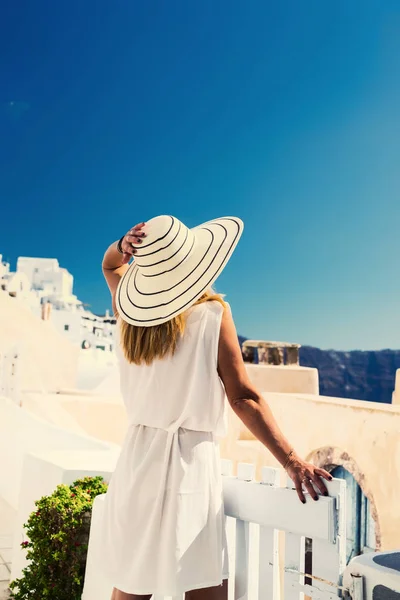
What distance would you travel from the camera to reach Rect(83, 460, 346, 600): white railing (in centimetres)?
160

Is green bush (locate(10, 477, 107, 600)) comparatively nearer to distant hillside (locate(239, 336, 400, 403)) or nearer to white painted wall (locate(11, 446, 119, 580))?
white painted wall (locate(11, 446, 119, 580))

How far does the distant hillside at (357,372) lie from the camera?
51.5 meters

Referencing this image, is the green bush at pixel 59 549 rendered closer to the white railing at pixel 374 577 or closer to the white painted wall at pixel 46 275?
the white railing at pixel 374 577

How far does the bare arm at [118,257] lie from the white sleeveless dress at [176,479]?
0.31 m

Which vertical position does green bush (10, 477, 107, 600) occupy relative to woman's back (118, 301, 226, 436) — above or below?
below

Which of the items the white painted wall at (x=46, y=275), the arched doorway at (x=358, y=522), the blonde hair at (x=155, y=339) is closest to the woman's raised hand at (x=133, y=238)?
the blonde hair at (x=155, y=339)

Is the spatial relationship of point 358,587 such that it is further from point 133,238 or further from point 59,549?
point 59,549

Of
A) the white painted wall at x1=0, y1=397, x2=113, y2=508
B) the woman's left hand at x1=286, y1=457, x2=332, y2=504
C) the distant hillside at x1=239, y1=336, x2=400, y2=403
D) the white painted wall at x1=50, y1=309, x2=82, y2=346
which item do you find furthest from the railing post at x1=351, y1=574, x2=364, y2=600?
the distant hillside at x1=239, y1=336, x2=400, y2=403

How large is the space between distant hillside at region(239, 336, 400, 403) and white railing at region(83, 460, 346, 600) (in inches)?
1969

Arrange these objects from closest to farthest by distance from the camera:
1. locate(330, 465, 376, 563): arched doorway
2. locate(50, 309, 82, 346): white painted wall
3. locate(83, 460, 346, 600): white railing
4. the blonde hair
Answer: locate(83, 460, 346, 600): white railing < the blonde hair < locate(330, 465, 376, 563): arched doorway < locate(50, 309, 82, 346): white painted wall

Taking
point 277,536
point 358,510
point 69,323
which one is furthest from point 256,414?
point 69,323

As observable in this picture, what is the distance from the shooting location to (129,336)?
1.81 meters

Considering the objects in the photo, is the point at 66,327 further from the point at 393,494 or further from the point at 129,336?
the point at 129,336

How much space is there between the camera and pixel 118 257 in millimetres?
2096
